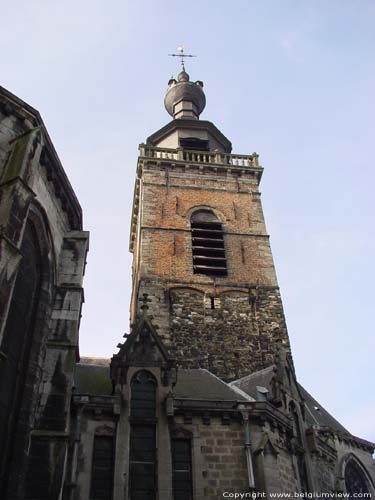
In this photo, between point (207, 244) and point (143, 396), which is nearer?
point (143, 396)

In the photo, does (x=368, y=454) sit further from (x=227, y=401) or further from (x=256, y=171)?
(x=256, y=171)

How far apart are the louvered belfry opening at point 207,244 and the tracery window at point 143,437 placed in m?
8.56

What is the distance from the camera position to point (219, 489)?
10375 millimetres

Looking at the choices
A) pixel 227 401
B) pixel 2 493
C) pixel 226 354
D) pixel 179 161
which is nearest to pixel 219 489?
pixel 227 401

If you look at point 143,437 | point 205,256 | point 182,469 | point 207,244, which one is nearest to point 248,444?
point 182,469

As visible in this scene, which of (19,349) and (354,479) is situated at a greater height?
(19,349)

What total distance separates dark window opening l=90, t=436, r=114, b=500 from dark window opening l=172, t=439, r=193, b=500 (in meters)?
1.26

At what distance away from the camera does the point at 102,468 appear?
10320 millimetres

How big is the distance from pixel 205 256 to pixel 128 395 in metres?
9.72

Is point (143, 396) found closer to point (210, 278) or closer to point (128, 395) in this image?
point (128, 395)

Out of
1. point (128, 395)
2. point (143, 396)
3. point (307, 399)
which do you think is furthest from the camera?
point (307, 399)

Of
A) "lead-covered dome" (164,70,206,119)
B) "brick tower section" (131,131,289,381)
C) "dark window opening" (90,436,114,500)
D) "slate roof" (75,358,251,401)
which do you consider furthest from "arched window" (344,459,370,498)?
"lead-covered dome" (164,70,206,119)

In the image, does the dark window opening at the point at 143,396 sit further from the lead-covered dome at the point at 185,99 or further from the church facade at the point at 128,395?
the lead-covered dome at the point at 185,99

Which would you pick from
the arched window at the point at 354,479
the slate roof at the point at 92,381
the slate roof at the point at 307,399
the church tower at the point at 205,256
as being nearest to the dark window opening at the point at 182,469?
the slate roof at the point at 92,381
